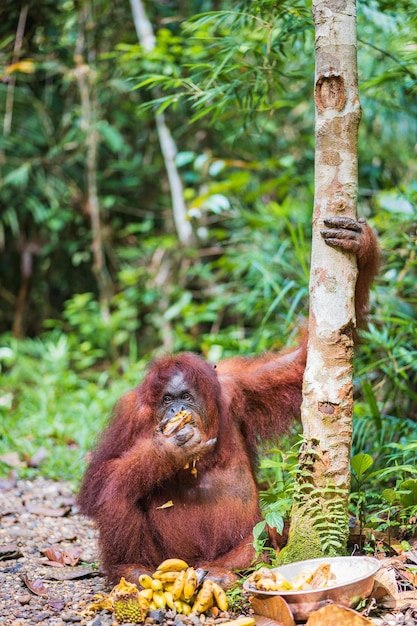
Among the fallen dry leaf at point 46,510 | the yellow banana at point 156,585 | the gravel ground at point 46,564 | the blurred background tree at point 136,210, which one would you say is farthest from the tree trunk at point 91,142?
the yellow banana at point 156,585

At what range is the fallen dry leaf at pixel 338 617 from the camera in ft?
6.89

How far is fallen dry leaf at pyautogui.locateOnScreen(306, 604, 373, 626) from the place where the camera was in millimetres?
2102

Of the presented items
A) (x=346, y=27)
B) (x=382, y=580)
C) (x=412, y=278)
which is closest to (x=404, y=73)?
(x=412, y=278)

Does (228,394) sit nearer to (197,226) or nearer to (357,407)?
(357,407)

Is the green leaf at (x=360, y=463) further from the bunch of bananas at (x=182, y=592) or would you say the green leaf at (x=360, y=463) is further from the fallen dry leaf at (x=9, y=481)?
the fallen dry leaf at (x=9, y=481)

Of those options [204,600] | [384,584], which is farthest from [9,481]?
[384,584]

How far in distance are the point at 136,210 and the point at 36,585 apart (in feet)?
20.0

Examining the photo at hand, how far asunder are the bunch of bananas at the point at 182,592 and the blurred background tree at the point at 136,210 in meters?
2.09

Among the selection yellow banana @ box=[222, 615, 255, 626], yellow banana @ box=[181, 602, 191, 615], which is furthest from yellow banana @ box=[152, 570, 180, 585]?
yellow banana @ box=[222, 615, 255, 626]

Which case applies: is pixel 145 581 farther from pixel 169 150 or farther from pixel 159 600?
pixel 169 150

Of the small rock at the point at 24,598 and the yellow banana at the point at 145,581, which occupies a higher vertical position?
the yellow banana at the point at 145,581

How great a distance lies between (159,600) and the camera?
8.23ft

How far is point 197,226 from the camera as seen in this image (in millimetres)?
7527

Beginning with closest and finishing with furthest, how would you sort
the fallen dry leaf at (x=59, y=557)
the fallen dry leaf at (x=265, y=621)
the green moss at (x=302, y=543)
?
the fallen dry leaf at (x=265, y=621) < the green moss at (x=302, y=543) < the fallen dry leaf at (x=59, y=557)
